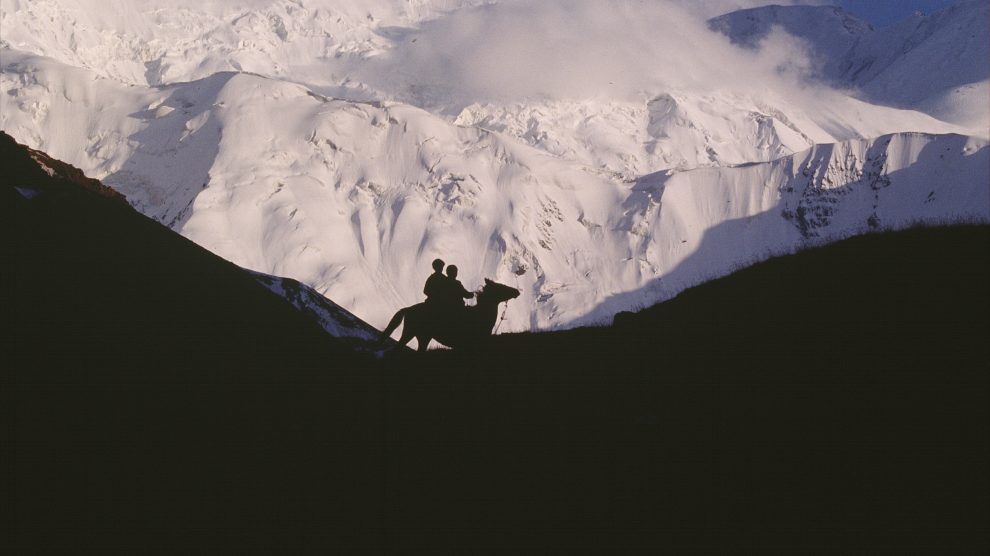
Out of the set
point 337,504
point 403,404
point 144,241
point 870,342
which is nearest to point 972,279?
point 870,342

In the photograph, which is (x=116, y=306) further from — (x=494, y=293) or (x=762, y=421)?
(x=762, y=421)

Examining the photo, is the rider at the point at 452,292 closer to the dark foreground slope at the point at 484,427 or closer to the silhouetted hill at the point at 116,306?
the dark foreground slope at the point at 484,427

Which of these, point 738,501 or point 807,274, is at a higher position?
point 807,274

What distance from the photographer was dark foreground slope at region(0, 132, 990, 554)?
27.4ft

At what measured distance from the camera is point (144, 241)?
48.3 feet

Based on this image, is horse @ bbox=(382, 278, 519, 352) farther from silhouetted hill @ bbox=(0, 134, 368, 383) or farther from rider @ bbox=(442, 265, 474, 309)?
silhouetted hill @ bbox=(0, 134, 368, 383)

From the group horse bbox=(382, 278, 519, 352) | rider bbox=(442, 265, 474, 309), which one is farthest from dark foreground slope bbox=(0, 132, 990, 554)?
rider bbox=(442, 265, 474, 309)

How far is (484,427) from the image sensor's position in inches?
444

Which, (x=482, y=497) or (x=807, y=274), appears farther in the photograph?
(x=807, y=274)

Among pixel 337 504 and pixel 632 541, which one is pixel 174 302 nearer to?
pixel 337 504

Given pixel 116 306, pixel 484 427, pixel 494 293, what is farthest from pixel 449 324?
pixel 116 306

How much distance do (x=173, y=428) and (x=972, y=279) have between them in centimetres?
1164

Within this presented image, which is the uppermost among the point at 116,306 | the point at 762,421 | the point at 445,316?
the point at 445,316

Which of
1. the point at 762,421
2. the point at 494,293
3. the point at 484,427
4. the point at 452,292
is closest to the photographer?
the point at 762,421
